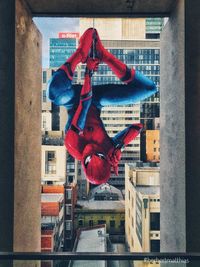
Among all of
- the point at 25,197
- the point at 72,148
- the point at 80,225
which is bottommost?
the point at 80,225

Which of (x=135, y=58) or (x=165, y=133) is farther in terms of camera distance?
(x=135, y=58)

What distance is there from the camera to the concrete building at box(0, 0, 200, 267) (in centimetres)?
222

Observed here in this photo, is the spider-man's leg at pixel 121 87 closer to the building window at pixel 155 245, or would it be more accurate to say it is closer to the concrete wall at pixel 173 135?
the concrete wall at pixel 173 135

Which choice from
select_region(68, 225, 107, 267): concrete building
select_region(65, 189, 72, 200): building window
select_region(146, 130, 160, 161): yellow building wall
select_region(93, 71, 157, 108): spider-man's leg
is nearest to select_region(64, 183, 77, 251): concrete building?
select_region(65, 189, 72, 200): building window

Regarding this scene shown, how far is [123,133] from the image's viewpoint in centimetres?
341

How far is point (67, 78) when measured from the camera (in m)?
3.16

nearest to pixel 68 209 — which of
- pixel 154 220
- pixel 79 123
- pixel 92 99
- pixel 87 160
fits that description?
pixel 154 220

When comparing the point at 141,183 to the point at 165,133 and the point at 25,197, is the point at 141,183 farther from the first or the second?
the point at 25,197

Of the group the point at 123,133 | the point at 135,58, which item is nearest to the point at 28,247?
the point at 123,133

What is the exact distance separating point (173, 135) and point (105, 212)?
3926mm

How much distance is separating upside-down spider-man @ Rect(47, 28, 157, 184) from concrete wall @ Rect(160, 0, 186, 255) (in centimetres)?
43

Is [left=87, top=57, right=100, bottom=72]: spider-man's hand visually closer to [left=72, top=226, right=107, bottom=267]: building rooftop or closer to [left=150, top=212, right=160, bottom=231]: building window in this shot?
[left=72, top=226, right=107, bottom=267]: building rooftop

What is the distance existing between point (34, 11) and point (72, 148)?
1.58m

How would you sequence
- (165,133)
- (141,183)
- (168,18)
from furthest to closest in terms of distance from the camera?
1. (141,183)
2. (165,133)
3. (168,18)
